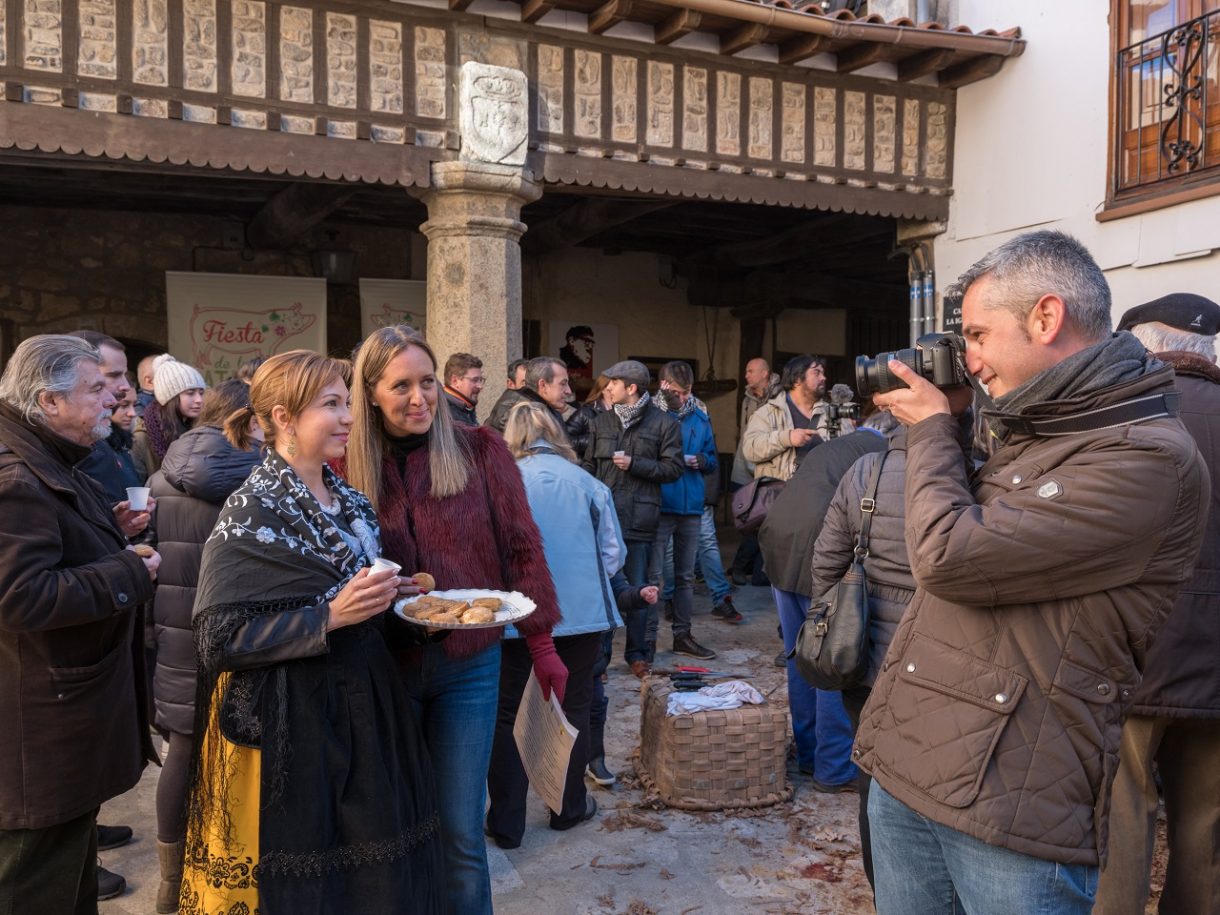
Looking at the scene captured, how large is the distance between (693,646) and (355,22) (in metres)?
4.48

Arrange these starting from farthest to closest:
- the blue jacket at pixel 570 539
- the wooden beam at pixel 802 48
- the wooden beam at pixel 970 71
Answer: the wooden beam at pixel 970 71
the wooden beam at pixel 802 48
the blue jacket at pixel 570 539

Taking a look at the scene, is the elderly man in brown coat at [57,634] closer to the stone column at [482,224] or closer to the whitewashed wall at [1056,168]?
the stone column at [482,224]

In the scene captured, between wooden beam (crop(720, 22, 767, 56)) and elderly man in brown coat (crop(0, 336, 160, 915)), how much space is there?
5.40 meters

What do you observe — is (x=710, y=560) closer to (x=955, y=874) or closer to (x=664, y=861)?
(x=664, y=861)

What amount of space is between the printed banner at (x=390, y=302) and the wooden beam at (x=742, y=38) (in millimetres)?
4284

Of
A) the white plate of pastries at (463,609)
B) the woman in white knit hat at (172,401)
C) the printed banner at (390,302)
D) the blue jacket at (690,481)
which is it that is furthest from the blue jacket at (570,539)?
the printed banner at (390,302)

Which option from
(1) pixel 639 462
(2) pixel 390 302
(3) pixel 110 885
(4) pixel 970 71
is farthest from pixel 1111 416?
(2) pixel 390 302

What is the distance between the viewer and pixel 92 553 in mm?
2512

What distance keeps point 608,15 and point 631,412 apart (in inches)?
103

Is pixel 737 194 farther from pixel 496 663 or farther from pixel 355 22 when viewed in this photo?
pixel 496 663

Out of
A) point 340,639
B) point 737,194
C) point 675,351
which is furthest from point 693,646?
point 675,351

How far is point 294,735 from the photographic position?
6.99 ft

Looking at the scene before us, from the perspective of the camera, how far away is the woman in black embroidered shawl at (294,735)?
212 centimetres

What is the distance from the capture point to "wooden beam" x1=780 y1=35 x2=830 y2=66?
6.93m
